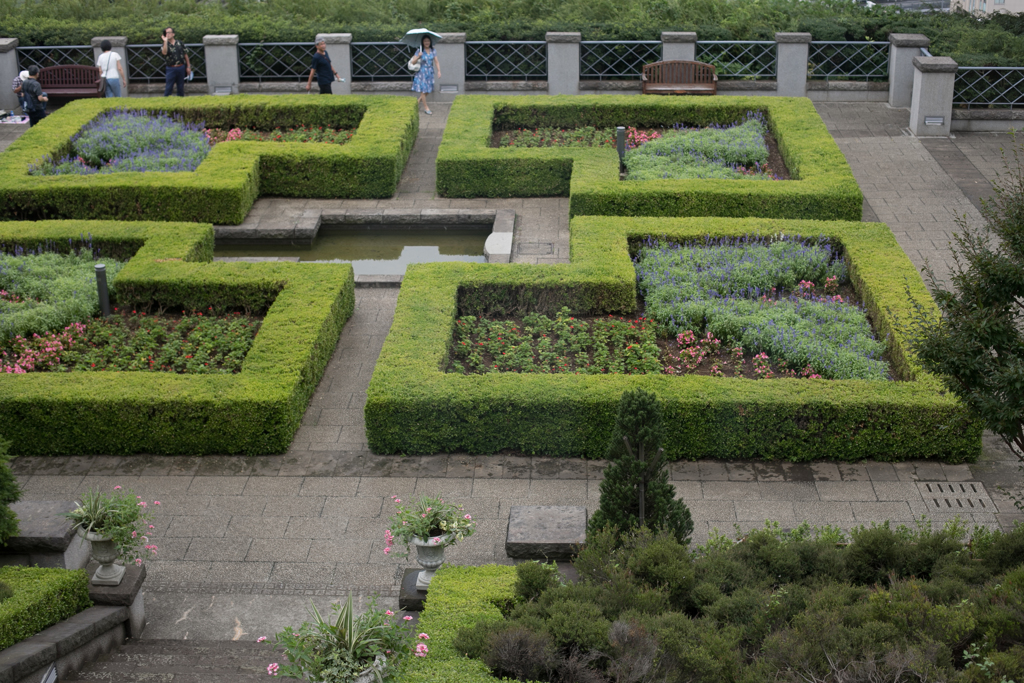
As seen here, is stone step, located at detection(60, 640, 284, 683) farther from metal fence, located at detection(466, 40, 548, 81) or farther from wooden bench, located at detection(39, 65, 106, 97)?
metal fence, located at detection(466, 40, 548, 81)

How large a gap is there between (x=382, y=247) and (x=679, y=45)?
351 inches

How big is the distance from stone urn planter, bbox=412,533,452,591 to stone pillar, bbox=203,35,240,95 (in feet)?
53.3

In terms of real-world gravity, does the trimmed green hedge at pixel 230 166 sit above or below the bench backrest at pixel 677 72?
below

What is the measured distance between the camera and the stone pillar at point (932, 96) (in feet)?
62.4

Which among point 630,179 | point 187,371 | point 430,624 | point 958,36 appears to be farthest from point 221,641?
point 958,36

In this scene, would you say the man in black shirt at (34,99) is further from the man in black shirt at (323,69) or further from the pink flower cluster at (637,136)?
the pink flower cluster at (637,136)

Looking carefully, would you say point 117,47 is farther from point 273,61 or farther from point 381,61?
point 381,61

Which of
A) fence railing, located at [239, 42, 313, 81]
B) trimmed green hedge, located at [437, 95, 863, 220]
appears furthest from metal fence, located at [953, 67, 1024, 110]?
fence railing, located at [239, 42, 313, 81]

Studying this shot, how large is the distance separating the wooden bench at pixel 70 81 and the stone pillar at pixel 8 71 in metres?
0.74

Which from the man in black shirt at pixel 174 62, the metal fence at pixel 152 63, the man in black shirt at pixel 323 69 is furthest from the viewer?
the metal fence at pixel 152 63

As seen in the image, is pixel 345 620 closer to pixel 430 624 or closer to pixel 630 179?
pixel 430 624

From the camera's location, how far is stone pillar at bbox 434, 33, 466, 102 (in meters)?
21.2

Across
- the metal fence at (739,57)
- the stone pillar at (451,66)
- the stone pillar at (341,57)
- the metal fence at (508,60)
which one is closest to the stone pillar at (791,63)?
the metal fence at (739,57)

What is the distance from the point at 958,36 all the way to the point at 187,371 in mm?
17694
